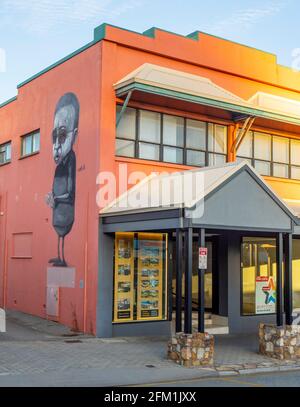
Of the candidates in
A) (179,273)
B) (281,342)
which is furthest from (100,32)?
(281,342)

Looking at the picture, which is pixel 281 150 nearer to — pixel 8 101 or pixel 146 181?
pixel 146 181

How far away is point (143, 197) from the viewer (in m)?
14.4

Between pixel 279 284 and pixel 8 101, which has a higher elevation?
pixel 8 101

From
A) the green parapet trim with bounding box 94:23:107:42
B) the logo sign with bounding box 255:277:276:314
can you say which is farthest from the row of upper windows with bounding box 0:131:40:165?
the logo sign with bounding box 255:277:276:314

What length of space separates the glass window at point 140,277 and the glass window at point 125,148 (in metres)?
2.32

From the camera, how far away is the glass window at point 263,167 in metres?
19.1

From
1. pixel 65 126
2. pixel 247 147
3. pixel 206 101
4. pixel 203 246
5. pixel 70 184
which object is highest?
pixel 206 101

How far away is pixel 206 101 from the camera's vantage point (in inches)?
642

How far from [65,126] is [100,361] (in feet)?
26.4

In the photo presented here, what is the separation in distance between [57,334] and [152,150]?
5.95 metres

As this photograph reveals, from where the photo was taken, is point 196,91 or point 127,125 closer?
point 127,125

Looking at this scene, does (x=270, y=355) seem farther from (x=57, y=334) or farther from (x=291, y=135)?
(x=291, y=135)

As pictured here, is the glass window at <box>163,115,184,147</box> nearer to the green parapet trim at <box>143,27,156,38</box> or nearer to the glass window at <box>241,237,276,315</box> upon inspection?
the green parapet trim at <box>143,27,156,38</box>
